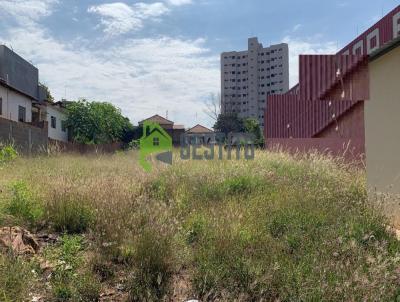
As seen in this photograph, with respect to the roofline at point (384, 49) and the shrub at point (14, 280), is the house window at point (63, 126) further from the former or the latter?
the shrub at point (14, 280)

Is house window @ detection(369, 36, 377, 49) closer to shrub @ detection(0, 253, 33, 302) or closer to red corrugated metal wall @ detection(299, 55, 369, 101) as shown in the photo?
red corrugated metal wall @ detection(299, 55, 369, 101)

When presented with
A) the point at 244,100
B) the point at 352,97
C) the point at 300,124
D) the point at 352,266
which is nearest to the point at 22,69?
the point at 300,124

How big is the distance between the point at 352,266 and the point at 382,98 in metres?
3.47

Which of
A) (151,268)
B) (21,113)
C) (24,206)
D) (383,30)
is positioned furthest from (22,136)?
(151,268)

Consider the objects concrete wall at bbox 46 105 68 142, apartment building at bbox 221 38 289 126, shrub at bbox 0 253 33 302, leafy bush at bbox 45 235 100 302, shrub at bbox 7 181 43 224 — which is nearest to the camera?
shrub at bbox 0 253 33 302

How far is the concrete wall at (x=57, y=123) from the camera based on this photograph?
89.3 ft

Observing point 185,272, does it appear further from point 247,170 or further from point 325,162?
point 325,162

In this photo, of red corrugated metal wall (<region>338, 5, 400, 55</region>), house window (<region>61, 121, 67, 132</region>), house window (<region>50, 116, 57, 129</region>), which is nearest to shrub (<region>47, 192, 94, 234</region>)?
red corrugated metal wall (<region>338, 5, 400, 55</region>)

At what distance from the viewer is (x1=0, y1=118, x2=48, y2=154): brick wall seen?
12.8 meters

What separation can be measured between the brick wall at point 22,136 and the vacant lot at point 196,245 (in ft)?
26.8

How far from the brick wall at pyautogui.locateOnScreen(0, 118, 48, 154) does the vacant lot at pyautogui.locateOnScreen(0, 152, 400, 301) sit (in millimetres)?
8164

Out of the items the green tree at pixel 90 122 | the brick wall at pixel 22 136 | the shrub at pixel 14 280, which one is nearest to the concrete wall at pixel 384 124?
the shrub at pixel 14 280

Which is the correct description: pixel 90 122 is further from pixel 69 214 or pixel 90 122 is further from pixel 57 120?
pixel 69 214

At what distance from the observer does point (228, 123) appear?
4491 cm
